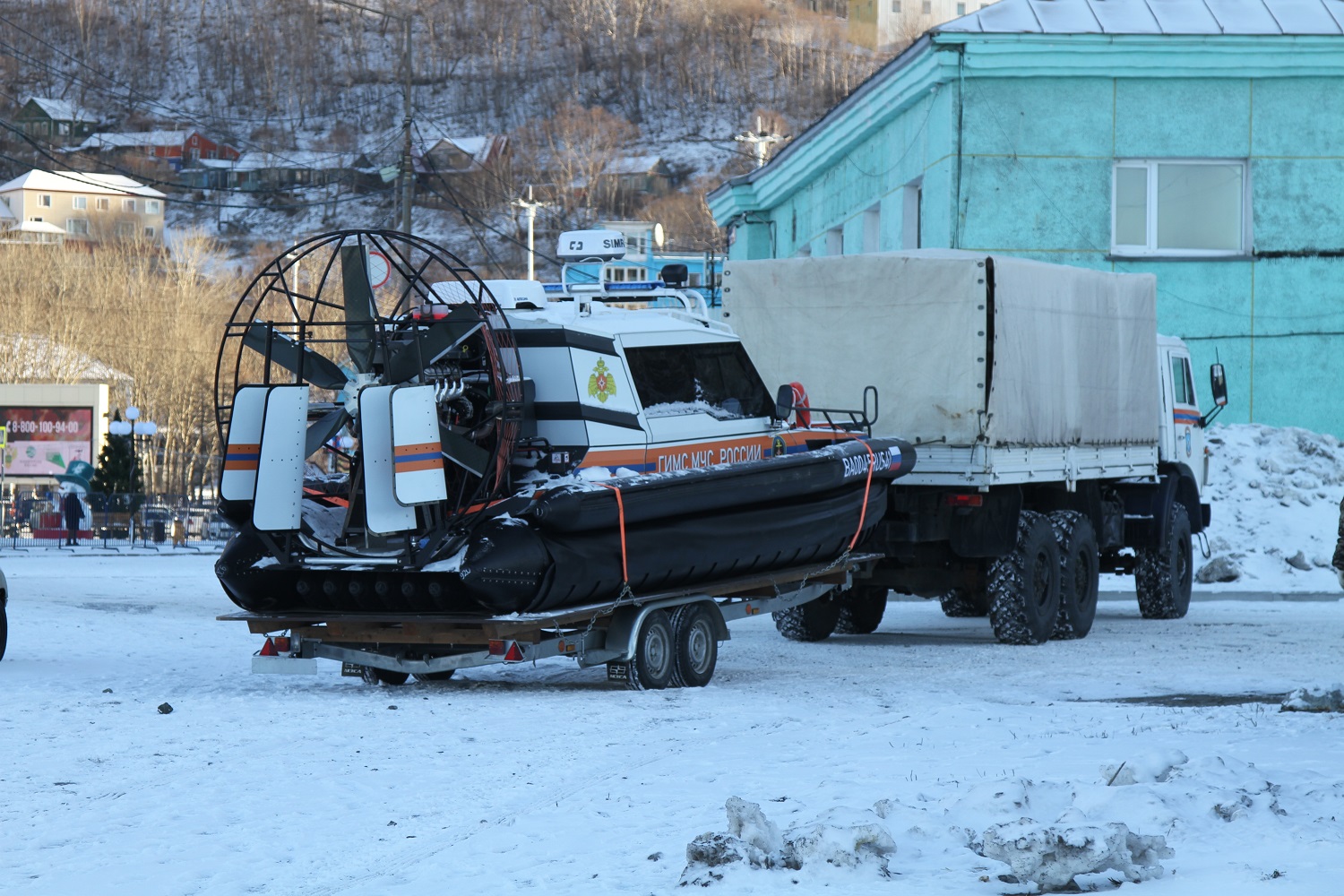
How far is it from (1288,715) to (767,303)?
280 inches

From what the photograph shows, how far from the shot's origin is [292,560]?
37.1ft

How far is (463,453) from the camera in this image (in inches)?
438

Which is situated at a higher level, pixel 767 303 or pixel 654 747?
pixel 767 303

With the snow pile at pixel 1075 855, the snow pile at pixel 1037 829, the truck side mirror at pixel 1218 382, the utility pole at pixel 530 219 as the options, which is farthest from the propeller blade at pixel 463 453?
the utility pole at pixel 530 219

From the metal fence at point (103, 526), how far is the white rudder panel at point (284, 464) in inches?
1085

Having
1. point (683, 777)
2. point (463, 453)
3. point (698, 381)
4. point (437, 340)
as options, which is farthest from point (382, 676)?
point (683, 777)

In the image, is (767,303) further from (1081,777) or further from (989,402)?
(1081,777)

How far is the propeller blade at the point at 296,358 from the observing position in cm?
1156

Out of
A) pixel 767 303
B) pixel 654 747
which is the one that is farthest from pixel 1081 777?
pixel 767 303

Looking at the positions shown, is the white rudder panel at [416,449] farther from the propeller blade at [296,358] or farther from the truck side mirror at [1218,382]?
the truck side mirror at [1218,382]

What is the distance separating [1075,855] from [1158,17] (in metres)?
23.9

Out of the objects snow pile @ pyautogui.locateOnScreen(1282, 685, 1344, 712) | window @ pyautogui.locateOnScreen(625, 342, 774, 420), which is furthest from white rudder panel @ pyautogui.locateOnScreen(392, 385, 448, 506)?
snow pile @ pyautogui.locateOnScreen(1282, 685, 1344, 712)

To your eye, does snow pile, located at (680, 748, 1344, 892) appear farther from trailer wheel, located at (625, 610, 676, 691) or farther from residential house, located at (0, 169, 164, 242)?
residential house, located at (0, 169, 164, 242)

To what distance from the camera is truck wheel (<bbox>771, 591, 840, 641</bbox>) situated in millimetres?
16094
